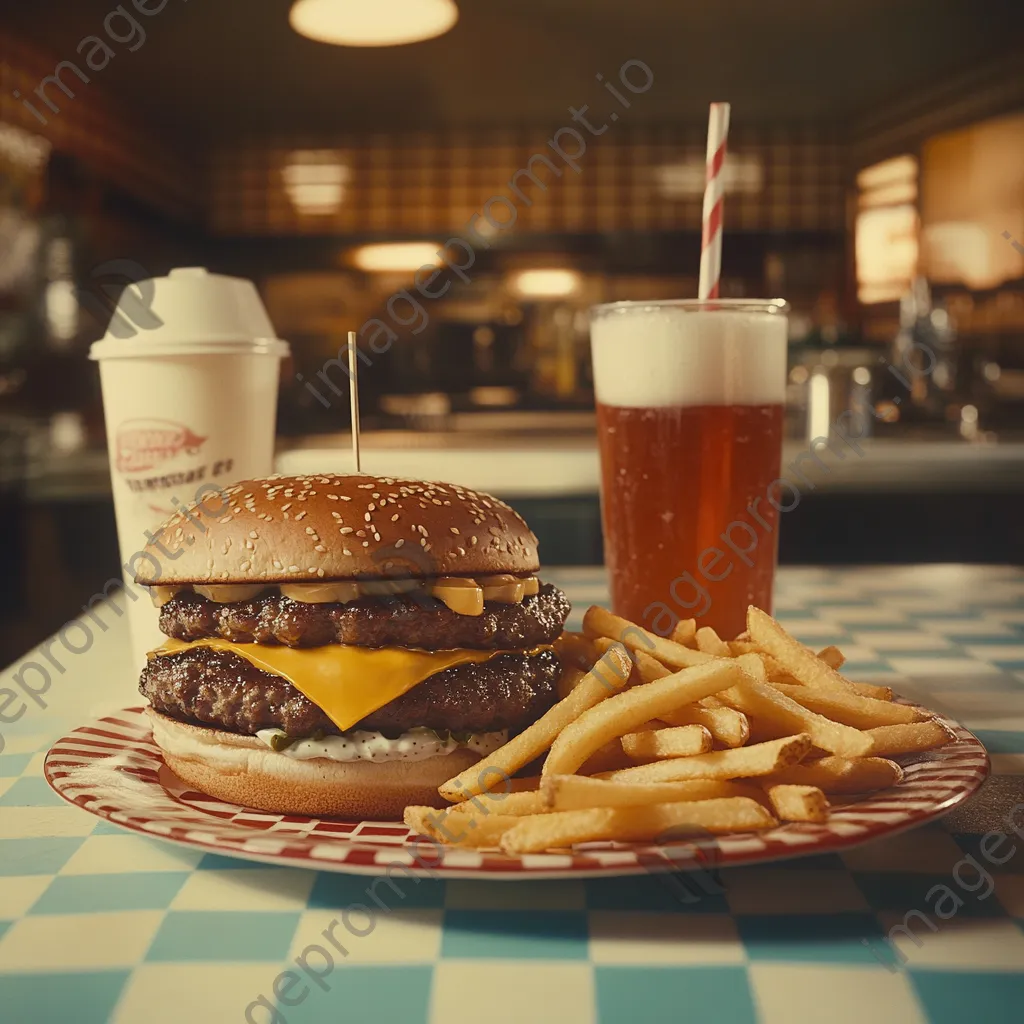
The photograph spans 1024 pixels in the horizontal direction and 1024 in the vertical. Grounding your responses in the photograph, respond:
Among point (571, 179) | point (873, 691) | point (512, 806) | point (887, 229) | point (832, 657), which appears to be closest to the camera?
point (512, 806)

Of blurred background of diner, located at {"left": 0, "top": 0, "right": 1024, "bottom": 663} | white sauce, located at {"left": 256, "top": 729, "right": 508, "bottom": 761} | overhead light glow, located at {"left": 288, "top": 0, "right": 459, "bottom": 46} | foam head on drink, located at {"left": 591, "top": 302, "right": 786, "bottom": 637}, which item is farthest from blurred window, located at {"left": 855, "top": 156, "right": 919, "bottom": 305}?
white sauce, located at {"left": 256, "top": 729, "right": 508, "bottom": 761}

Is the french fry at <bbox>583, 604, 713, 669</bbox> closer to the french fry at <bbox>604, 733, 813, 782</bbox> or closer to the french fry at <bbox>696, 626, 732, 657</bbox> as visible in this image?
the french fry at <bbox>696, 626, 732, 657</bbox>

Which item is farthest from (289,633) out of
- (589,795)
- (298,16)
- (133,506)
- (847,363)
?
(847,363)

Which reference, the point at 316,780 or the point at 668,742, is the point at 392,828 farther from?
the point at 668,742

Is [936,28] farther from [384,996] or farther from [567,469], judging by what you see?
[384,996]

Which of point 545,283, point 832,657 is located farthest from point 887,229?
point 832,657

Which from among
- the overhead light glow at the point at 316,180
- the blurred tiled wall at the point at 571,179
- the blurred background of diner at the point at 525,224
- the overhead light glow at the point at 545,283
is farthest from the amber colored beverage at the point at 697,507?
the overhead light glow at the point at 316,180
